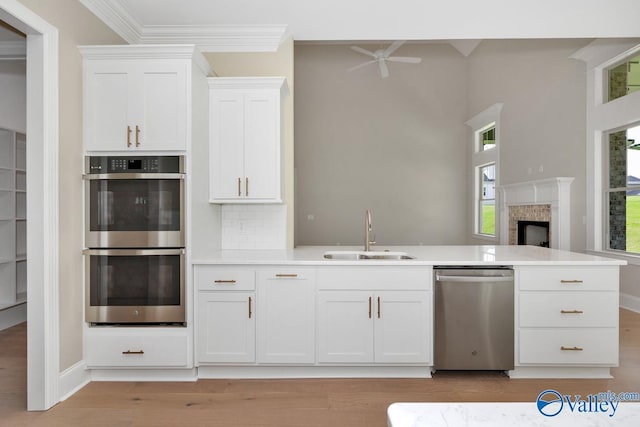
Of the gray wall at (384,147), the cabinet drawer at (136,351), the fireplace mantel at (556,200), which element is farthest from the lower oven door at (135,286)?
the gray wall at (384,147)

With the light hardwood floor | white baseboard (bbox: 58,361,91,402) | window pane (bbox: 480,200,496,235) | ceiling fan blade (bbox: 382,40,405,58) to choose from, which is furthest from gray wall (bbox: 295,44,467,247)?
white baseboard (bbox: 58,361,91,402)

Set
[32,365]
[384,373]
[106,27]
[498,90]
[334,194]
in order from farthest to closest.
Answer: [334,194]
[498,90]
[106,27]
[384,373]
[32,365]

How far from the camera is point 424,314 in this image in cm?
284

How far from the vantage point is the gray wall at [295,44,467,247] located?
29.3 ft

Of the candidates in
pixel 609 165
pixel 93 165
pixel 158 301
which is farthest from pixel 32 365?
pixel 609 165

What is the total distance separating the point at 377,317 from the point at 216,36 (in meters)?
2.71

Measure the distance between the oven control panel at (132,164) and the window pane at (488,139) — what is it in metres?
6.52

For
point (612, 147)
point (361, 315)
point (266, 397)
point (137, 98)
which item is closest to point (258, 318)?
point (266, 397)

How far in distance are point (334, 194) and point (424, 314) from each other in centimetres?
620

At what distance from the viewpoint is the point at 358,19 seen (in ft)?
11.6

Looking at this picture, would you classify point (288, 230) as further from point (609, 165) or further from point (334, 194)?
point (334, 194)

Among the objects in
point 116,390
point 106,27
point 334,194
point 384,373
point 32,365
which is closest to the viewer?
point 32,365

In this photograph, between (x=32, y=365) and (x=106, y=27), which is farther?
(x=106, y=27)

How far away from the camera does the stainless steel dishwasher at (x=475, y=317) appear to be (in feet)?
9.25
